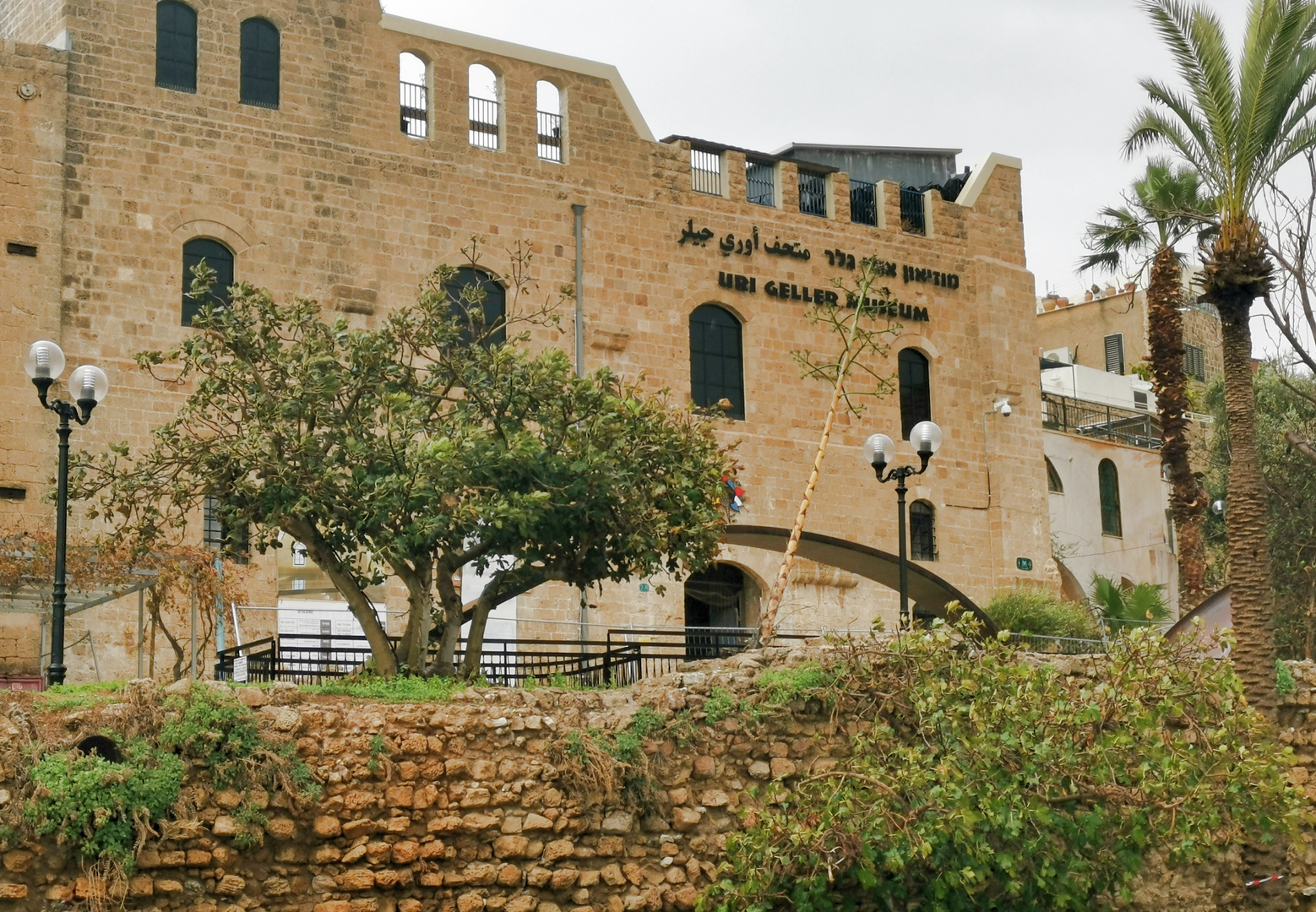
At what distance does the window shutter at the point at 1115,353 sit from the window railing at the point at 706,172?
755 inches

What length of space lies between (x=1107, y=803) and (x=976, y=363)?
1833cm

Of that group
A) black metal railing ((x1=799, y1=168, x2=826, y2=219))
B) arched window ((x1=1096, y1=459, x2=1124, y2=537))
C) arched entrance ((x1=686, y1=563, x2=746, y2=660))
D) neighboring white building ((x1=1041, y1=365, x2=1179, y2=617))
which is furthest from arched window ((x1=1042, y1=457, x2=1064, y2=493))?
arched entrance ((x1=686, y1=563, x2=746, y2=660))

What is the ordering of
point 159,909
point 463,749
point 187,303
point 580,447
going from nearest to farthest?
point 159,909
point 463,749
point 580,447
point 187,303

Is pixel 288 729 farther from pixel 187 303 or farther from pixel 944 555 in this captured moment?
pixel 944 555

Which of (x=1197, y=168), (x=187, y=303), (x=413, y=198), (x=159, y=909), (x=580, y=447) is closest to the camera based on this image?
(x=159, y=909)

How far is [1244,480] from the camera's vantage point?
1712 centimetres

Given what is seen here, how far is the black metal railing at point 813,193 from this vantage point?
30.4m

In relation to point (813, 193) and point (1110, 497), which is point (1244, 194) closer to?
point (813, 193)

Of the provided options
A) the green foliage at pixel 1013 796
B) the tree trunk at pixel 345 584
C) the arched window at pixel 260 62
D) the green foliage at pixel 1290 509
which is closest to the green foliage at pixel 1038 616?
the green foliage at pixel 1290 509

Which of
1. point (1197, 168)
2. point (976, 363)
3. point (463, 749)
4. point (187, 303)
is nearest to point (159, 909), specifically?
point (463, 749)

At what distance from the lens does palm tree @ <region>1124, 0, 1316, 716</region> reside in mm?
16859

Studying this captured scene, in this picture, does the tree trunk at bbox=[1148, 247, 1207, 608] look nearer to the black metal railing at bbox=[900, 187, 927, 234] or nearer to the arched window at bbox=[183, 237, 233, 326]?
the black metal railing at bbox=[900, 187, 927, 234]

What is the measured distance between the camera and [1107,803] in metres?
13.6

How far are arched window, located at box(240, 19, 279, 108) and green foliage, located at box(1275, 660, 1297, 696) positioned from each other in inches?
603
